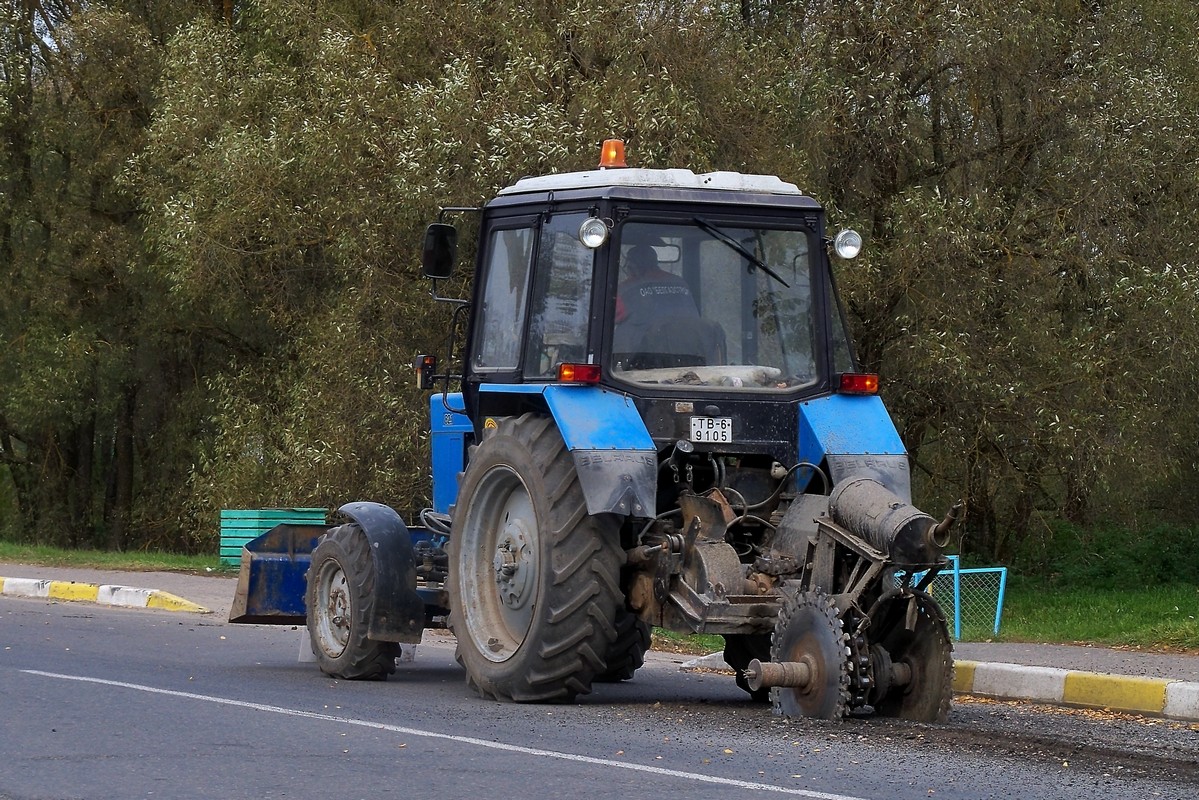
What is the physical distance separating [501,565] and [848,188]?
9.32 meters

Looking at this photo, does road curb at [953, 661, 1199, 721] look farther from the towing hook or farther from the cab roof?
the cab roof

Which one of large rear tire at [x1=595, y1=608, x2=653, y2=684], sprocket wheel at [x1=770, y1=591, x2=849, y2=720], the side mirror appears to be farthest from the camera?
the side mirror

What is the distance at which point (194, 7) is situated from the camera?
27578 mm

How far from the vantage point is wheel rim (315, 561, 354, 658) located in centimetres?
1072

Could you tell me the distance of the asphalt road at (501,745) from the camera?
6.56 m

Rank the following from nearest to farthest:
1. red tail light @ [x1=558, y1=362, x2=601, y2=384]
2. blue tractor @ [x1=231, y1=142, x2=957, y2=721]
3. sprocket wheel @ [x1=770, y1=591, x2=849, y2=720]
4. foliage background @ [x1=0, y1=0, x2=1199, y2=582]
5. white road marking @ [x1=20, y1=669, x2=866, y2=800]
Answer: white road marking @ [x1=20, y1=669, x2=866, y2=800] < sprocket wheel @ [x1=770, y1=591, x2=849, y2=720] < blue tractor @ [x1=231, y1=142, x2=957, y2=721] < red tail light @ [x1=558, y1=362, x2=601, y2=384] < foliage background @ [x1=0, y1=0, x2=1199, y2=582]

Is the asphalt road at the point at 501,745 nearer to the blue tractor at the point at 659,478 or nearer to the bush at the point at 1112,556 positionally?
the blue tractor at the point at 659,478

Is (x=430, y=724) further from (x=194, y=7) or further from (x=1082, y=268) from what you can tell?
(x=194, y=7)

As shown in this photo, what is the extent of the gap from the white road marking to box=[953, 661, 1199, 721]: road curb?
2.80 meters

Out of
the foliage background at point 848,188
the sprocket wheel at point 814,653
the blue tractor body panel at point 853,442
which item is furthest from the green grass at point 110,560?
the sprocket wheel at point 814,653

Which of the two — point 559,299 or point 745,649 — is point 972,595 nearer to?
point 745,649

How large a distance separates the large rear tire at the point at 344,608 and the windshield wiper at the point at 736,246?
283cm

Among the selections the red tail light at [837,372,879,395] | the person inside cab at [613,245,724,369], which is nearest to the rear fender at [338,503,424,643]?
the person inside cab at [613,245,724,369]

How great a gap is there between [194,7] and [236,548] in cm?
1100
